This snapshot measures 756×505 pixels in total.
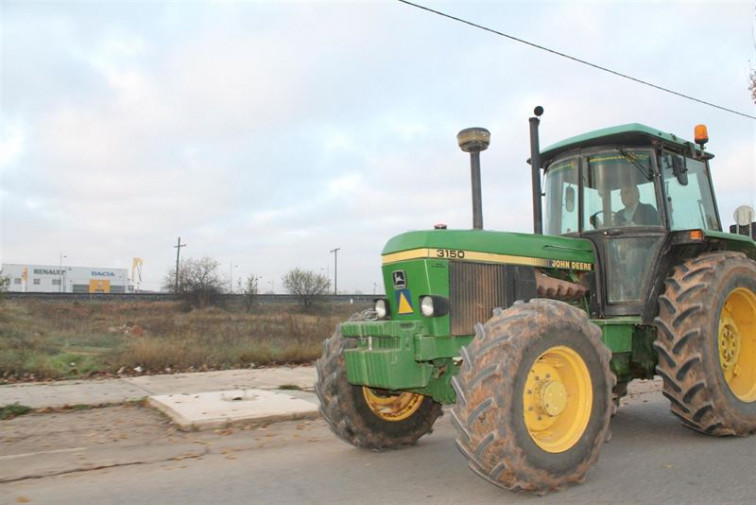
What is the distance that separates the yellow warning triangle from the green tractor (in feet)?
0.05

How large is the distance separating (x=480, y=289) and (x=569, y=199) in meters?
1.83

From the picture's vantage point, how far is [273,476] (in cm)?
457

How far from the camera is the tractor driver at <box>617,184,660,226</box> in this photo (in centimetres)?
575

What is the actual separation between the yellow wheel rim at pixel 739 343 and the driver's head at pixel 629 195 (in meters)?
1.24

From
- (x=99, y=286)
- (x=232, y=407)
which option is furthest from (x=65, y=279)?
(x=232, y=407)

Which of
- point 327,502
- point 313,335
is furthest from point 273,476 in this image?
point 313,335

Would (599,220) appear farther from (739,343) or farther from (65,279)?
(65,279)

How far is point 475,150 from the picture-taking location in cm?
516

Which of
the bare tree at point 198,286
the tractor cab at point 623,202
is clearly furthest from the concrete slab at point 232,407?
the bare tree at point 198,286

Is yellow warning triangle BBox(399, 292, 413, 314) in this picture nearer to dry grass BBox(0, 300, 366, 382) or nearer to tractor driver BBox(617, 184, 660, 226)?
tractor driver BBox(617, 184, 660, 226)

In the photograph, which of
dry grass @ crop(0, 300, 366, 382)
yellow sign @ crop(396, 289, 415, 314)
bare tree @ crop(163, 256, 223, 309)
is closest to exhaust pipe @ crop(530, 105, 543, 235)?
yellow sign @ crop(396, 289, 415, 314)

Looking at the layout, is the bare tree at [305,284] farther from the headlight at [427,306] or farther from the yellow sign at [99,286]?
the yellow sign at [99,286]

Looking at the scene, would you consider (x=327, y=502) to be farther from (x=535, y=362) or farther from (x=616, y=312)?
(x=616, y=312)

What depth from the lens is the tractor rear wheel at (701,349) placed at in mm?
5004
